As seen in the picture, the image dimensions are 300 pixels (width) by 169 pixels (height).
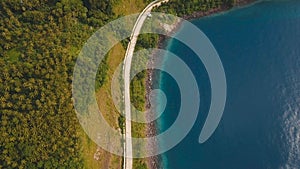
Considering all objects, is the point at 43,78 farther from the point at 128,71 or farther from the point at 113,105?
the point at 128,71

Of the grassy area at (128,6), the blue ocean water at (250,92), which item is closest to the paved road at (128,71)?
the grassy area at (128,6)

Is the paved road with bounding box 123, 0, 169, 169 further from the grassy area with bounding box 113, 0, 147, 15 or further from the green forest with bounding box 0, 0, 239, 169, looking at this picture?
the green forest with bounding box 0, 0, 239, 169

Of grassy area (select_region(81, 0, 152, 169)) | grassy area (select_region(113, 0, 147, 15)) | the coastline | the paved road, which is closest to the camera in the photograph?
grassy area (select_region(81, 0, 152, 169))

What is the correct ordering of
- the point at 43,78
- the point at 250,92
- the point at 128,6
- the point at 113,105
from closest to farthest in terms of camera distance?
the point at 43,78
the point at 113,105
the point at 250,92
the point at 128,6

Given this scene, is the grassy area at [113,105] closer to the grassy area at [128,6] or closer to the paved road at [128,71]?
the grassy area at [128,6]

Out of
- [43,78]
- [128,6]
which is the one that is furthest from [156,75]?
[43,78]

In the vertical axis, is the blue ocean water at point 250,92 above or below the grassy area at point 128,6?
below

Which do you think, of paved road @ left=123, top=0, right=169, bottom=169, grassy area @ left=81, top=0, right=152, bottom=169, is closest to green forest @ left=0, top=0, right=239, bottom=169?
grassy area @ left=81, top=0, right=152, bottom=169
